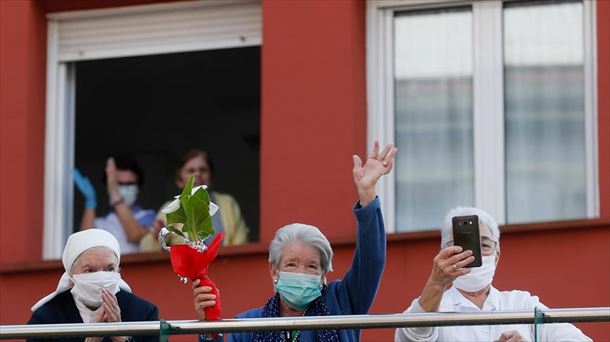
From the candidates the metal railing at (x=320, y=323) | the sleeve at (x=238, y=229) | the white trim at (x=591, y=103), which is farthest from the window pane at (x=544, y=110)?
the metal railing at (x=320, y=323)

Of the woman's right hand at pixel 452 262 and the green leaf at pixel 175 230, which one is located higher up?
the green leaf at pixel 175 230

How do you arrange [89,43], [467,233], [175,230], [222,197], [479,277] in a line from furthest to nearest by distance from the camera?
[89,43] < [222,197] < [479,277] < [467,233] < [175,230]

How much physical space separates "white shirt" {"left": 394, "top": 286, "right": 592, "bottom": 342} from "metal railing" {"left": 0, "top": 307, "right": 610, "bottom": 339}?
1.14 m

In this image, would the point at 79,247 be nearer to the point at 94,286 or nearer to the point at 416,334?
the point at 94,286

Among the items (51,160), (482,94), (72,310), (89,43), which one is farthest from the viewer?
(89,43)

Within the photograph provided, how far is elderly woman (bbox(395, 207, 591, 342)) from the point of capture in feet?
26.9

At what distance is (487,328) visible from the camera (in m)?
8.99

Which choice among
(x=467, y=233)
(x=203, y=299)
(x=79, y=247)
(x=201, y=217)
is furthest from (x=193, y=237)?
(x=79, y=247)

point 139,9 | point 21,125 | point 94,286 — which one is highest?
point 139,9

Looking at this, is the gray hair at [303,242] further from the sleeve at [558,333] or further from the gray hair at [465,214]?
the sleeve at [558,333]

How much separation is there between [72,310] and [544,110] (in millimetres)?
3939

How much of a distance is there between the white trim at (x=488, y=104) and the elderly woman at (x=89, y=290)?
3324 mm

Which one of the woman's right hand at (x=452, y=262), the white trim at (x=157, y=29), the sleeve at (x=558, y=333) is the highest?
the white trim at (x=157, y=29)

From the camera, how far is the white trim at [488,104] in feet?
39.1
